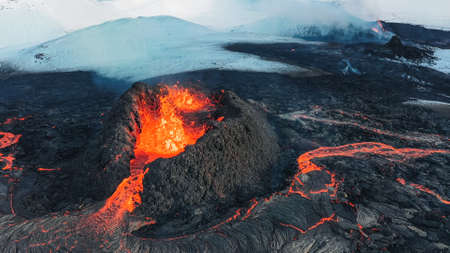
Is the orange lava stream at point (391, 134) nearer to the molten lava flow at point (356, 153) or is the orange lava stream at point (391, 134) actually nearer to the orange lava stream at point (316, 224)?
the molten lava flow at point (356, 153)

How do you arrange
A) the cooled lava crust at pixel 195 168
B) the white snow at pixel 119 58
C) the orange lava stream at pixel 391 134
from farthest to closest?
the white snow at pixel 119 58 → the orange lava stream at pixel 391 134 → the cooled lava crust at pixel 195 168

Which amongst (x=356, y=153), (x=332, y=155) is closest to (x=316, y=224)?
→ (x=332, y=155)

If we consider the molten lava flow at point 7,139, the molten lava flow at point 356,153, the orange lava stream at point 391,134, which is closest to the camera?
the molten lava flow at point 356,153

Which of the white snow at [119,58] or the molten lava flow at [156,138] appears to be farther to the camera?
the white snow at [119,58]

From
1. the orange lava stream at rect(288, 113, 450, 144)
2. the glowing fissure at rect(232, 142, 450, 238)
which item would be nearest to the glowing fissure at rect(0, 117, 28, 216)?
the glowing fissure at rect(232, 142, 450, 238)

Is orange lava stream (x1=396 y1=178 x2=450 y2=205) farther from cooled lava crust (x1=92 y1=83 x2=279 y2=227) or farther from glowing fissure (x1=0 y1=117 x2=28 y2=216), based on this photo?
glowing fissure (x1=0 y1=117 x2=28 y2=216)

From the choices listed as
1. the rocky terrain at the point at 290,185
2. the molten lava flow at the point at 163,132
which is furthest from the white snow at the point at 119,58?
the molten lava flow at the point at 163,132

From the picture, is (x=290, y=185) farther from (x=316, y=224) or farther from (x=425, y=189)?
(x=425, y=189)

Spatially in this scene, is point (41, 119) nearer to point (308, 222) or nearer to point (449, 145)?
point (308, 222)
